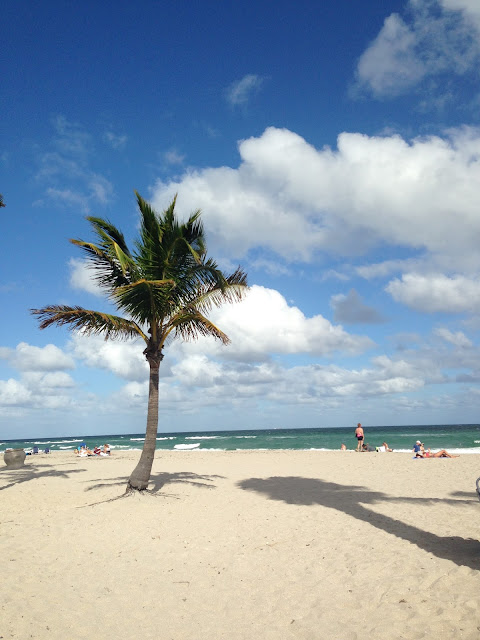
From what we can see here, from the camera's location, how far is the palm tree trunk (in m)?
11.4

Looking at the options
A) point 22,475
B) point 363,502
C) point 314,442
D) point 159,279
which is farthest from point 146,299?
point 314,442

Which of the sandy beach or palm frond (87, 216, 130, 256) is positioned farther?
palm frond (87, 216, 130, 256)

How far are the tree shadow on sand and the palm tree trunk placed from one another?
3376 millimetres

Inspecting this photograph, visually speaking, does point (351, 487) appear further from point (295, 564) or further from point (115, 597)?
point (115, 597)

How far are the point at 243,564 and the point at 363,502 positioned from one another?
16.5 ft

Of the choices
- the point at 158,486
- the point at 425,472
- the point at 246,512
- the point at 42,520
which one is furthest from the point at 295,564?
the point at 425,472

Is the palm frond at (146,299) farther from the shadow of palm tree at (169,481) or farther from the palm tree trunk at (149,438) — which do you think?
the shadow of palm tree at (169,481)

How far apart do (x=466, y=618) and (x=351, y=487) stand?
8792 millimetres

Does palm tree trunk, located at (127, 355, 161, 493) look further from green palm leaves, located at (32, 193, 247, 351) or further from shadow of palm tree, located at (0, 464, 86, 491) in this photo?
shadow of palm tree, located at (0, 464, 86, 491)

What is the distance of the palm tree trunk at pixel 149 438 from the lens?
11.4 metres

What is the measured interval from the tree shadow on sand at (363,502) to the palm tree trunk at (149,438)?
338cm

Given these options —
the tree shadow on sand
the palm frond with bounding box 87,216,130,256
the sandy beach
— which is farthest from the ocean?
the palm frond with bounding box 87,216,130,256

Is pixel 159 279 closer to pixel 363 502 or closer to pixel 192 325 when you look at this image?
pixel 192 325

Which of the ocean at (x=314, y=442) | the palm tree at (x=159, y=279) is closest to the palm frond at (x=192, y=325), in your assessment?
the palm tree at (x=159, y=279)
